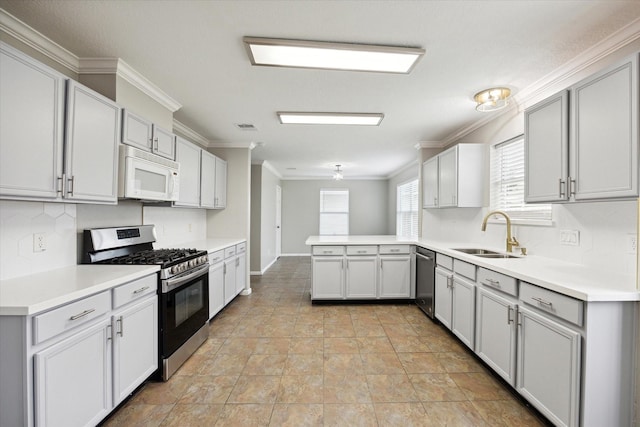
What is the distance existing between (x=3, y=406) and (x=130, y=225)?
1604 millimetres

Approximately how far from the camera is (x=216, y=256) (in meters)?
3.28

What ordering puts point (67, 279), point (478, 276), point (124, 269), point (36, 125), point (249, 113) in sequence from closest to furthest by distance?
point (36, 125)
point (67, 279)
point (124, 269)
point (478, 276)
point (249, 113)

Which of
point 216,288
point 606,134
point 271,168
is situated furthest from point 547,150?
point 271,168

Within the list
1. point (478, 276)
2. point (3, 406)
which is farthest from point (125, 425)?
point (478, 276)

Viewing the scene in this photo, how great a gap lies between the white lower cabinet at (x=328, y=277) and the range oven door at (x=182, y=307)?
1.48m

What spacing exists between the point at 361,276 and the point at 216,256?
75.4 inches

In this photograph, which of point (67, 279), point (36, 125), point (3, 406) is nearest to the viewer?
point (3, 406)

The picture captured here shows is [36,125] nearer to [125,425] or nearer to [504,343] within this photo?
[125,425]

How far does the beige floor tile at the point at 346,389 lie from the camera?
193 cm

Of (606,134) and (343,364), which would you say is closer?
(606,134)

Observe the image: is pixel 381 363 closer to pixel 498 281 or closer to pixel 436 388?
pixel 436 388

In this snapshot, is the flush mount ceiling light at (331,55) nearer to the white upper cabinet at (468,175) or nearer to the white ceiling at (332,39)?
the white ceiling at (332,39)

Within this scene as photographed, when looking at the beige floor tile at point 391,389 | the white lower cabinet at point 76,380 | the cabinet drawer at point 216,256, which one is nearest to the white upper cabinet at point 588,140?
the beige floor tile at point 391,389

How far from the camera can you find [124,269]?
6.34 feet
